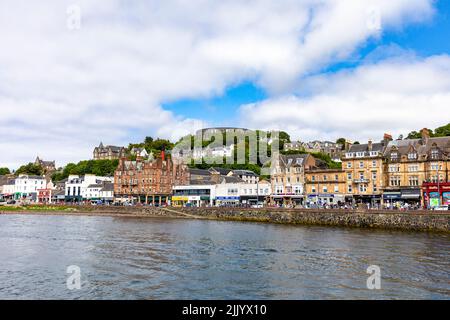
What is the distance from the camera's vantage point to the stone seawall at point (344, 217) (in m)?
51.2

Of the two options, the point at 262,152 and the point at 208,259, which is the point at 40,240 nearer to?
the point at 208,259

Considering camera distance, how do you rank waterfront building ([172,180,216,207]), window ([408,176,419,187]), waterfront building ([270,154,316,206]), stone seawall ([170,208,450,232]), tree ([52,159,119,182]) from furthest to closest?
tree ([52,159,119,182]), waterfront building ([172,180,216,207]), waterfront building ([270,154,316,206]), window ([408,176,419,187]), stone seawall ([170,208,450,232])

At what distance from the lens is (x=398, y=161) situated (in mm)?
70125

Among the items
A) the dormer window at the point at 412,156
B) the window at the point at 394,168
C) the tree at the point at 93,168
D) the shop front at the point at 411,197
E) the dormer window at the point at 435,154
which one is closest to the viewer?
the dormer window at the point at 435,154

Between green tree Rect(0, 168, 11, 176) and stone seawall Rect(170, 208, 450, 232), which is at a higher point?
green tree Rect(0, 168, 11, 176)

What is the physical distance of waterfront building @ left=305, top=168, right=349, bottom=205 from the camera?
245ft

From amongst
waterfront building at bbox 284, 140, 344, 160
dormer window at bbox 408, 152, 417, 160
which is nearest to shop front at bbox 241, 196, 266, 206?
dormer window at bbox 408, 152, 417, 160

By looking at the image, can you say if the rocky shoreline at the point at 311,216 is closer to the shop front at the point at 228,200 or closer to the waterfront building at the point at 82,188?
the shop front at the point at 228,200

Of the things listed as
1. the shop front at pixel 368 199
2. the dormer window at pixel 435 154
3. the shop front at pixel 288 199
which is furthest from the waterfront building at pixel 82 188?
the dormer window at pixel 435 154

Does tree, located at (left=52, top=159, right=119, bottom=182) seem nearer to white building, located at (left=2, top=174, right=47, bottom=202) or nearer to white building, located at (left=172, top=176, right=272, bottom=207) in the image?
white building, located at (left=2, top=174, right=47, bottom=202)

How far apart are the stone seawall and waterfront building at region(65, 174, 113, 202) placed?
54246 mm

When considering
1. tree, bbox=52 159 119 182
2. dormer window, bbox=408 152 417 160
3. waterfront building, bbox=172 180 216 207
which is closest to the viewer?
dormer window, bbox=408 152 417 160

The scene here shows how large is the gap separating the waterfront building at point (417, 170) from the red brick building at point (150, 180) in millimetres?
51855
